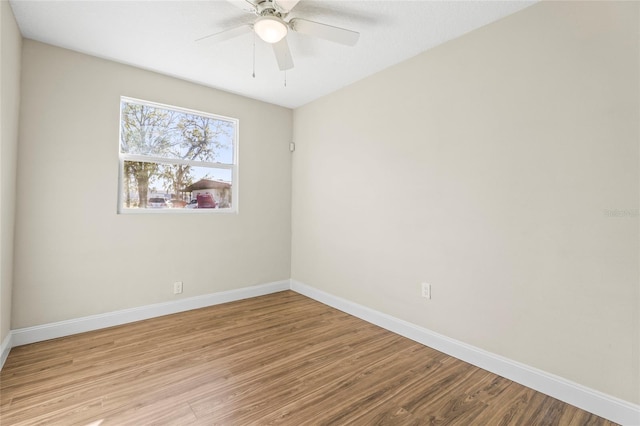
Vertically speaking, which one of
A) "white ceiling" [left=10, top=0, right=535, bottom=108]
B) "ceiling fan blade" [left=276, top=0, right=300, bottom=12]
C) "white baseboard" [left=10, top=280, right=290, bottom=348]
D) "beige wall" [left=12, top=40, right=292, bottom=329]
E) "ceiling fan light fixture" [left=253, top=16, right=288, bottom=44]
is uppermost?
"white ceiling" [left=10, top=0, right=535, bottom=108]

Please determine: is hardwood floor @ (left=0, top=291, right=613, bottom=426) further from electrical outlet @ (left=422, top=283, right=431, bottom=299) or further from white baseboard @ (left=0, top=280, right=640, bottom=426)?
electrical outlet @ (left=422, top=283, right=431, bottom=299)

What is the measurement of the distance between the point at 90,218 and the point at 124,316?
103 cm

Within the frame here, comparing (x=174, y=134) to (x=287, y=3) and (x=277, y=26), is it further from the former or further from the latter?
(x=287, y=3)

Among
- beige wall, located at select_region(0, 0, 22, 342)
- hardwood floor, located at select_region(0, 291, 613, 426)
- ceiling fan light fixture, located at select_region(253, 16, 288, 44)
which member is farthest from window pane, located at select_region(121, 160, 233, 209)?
ceiling fan light fixture, located at select_region(253, 16, 288, 44)

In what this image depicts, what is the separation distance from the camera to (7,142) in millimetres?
2148

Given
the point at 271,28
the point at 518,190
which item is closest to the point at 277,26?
the point at 271,28

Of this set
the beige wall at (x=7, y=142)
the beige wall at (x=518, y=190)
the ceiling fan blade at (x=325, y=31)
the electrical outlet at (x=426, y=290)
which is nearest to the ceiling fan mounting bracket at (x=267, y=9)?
the ceiling fan blade at (x=325, y=31)

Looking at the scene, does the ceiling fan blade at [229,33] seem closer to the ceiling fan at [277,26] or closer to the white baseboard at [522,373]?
the ceiling fan at [277,26]

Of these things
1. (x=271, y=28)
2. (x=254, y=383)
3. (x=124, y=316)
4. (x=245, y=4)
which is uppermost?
(x=245, y=4)

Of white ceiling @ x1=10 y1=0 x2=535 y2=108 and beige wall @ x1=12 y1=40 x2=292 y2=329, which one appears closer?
white ceiling @ x1=10 y1=0 x2=535 y2=108

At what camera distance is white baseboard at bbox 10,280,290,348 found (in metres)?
2.52

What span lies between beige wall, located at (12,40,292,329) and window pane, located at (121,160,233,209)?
0.14m

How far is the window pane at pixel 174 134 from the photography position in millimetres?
3021

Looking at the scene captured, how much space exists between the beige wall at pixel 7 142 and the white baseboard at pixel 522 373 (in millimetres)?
3072
